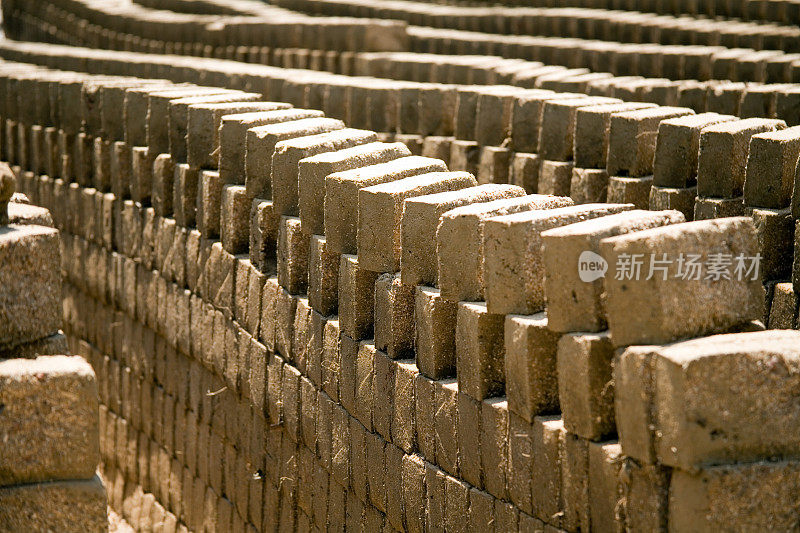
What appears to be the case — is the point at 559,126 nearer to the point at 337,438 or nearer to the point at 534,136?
the point at 534,136

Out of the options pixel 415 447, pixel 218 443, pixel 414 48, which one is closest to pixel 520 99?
pixel 218 443

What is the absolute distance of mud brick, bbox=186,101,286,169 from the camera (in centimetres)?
699

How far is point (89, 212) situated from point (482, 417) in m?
5.37

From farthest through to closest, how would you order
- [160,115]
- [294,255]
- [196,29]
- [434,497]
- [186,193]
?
[196,29] < [160,115] < [186,193] < [294,255] < [434,497]

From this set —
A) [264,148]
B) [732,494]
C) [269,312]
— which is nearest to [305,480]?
[269,312]

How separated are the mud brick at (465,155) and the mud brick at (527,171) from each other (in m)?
0.46

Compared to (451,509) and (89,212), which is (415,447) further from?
(89,212)

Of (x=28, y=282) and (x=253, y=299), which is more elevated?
(x=28, y=282)

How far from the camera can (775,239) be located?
5395 mm

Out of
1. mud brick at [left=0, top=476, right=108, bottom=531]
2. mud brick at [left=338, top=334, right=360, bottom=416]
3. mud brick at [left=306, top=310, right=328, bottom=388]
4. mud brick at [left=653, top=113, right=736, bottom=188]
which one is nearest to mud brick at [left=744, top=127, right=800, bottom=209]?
mud brick at [left=653, top=113, right=736, bottom=188]

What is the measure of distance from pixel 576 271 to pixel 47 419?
1.72 meters

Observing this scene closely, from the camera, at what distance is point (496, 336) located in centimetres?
430

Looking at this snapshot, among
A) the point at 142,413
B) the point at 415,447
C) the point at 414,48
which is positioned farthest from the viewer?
the point at 414,48

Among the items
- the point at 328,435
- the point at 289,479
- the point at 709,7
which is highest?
the point at 709,7
